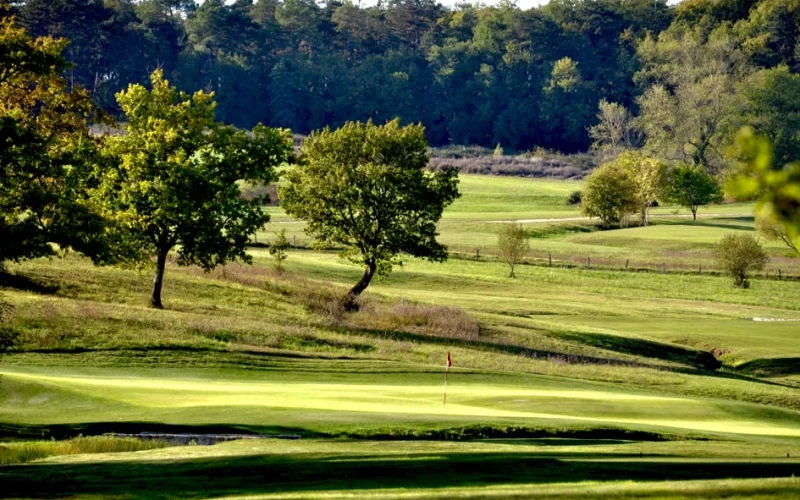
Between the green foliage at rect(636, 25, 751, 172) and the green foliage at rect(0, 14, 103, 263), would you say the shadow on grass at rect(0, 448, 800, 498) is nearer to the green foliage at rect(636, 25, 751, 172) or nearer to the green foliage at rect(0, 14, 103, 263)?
the green foliage at rect(0, 14, 103, 263)

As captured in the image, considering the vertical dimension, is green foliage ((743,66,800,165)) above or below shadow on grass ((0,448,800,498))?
above

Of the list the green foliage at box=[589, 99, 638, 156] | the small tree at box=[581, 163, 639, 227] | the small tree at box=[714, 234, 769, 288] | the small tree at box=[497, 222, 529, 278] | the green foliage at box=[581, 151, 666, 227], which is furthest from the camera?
the green foliage at box=[589, 99, 638, 156]

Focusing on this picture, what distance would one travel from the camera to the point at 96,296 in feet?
147

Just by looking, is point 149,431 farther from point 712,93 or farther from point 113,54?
point 113,54

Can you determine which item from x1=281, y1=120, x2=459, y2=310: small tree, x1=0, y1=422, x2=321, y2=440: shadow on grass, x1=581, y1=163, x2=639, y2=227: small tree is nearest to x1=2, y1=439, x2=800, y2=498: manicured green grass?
x1=0, y1=422, x2=321, y2=440: shadow on grass

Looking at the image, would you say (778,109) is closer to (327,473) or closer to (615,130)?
(615,130)

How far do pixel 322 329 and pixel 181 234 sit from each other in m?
7.07

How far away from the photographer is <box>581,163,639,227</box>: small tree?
372 ft

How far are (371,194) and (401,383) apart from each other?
2083cm

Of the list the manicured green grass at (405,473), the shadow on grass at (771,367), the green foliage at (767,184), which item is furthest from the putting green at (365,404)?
the green foliage at (767,184)

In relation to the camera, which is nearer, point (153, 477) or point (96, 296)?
point (153, 477)

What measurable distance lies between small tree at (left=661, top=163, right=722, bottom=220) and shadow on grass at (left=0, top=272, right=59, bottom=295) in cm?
8978

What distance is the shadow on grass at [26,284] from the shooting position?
43250 mm

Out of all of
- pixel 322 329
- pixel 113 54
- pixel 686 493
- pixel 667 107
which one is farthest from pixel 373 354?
pixel 113 54
